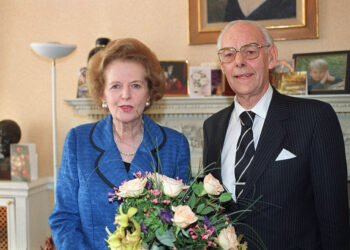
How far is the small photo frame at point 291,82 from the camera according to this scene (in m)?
2.96

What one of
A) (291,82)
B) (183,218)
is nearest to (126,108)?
(183,218)

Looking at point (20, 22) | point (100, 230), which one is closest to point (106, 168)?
point (100, 230)

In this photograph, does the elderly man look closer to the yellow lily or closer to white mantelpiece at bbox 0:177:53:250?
the yellow lily

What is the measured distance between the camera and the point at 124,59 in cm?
178

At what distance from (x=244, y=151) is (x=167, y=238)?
715mm

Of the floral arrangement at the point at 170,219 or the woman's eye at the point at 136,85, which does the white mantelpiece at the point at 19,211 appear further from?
the floral arrangement at the point at 170,219

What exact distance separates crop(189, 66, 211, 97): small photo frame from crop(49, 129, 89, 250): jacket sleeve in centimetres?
158

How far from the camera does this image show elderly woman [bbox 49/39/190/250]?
167 cm

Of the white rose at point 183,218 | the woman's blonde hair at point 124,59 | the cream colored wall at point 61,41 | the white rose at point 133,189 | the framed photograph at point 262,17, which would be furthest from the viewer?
the cream colored wall at point 61,41

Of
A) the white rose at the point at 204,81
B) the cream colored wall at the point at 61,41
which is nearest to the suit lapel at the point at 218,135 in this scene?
the white rose at the point at 204,81

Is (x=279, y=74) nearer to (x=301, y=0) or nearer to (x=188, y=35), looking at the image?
(x=301, y=0)

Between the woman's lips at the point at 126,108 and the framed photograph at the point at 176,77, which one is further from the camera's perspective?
the framed photograph at the point at 176,77

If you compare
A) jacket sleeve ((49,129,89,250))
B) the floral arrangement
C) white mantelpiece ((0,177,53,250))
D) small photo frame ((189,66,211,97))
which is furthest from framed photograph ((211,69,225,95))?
the floral arrangement

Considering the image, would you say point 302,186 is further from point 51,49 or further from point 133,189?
point 51,49
